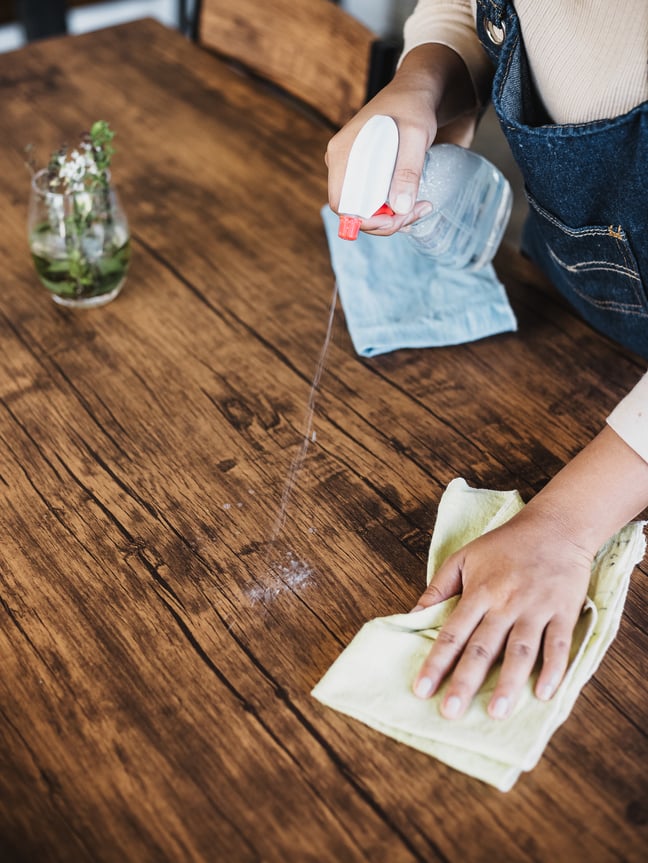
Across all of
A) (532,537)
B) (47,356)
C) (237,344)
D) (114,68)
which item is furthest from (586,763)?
(114,68)

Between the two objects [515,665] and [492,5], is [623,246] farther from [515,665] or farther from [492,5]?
[515,665]

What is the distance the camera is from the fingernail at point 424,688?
2.32 ft

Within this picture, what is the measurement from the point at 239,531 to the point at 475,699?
0.27 m

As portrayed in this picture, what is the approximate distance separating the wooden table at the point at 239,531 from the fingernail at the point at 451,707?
0.14ft

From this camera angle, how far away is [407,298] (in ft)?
3.74

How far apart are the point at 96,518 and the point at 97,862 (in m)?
0.33

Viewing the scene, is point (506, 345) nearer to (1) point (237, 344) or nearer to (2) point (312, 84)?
(1) point (237, 344)

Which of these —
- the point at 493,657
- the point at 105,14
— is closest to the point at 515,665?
the point at 493,657

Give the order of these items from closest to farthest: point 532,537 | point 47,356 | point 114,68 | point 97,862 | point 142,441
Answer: point 97,862
point 532,537
point 142,441
point 47,356
point 114,68

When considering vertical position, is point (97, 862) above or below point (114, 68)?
below

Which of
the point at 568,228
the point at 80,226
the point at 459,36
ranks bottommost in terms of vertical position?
the point at 80,226

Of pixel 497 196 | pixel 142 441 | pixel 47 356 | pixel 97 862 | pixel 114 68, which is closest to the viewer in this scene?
pixel 97 862

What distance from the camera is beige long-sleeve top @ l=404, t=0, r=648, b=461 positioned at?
824mm

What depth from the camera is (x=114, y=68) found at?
1600 mm
